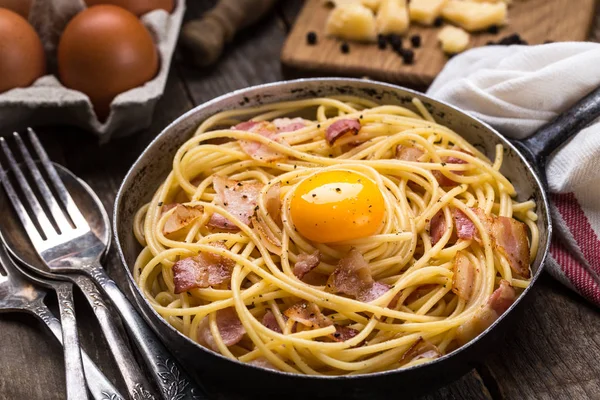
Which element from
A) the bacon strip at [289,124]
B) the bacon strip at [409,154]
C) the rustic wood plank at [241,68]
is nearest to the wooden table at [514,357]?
the bacon strip at [409,154]

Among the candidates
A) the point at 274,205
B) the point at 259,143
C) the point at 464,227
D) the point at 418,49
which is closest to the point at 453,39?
the point at 418,49

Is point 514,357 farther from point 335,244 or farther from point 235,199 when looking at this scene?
point 235,199

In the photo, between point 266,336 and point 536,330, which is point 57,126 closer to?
point 266,336

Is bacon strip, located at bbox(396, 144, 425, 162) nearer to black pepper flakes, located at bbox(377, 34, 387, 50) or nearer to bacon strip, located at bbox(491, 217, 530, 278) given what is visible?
bacon strip, located at bbox(491, 217, 530, 278)

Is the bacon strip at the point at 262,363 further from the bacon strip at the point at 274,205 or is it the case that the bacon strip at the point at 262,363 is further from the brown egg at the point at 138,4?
the brown egg at the point at 138,4

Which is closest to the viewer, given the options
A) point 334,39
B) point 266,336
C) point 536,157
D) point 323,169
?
point 266,336

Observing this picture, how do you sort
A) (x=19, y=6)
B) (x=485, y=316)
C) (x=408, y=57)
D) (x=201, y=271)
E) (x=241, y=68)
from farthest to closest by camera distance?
(x=241, y=68) < (x=408, y=57) < (x=19, y=6) < (x=201, y=271) < (x=485, y=316)

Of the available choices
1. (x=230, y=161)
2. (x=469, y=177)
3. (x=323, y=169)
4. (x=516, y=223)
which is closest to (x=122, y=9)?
(x=230, y=161)
